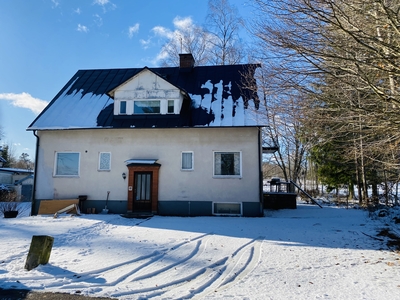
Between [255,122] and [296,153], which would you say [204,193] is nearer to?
[255,122]

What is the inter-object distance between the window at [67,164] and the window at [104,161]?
3.94 ft

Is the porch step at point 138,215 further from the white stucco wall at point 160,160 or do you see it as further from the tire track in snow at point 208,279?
the tire track in snow at point 208,279

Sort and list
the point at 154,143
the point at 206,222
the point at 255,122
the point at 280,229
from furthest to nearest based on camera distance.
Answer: the point at 154,143 < the point at 255,122 < the point at 206,222 < the point at 280,229

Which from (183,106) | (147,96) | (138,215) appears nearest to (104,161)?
(138,215)

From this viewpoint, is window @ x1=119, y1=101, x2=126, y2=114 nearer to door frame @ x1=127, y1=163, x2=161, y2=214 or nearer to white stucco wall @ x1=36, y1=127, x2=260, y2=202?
white stucco wall @ x1=36, y1=127, x2=260, y2=202

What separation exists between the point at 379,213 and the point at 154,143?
987 centimetres

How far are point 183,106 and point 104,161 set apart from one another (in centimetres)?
470

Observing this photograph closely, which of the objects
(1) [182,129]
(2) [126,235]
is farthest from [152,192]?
(2) [126,235]

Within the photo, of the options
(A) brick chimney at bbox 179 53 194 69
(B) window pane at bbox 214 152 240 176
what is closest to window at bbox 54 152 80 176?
(B) window pane at bbox 214 152 240 176

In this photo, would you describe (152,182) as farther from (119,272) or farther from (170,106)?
(119,272)

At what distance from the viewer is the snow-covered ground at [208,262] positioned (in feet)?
14.3

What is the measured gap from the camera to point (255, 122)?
1251cm

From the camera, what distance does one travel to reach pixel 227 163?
A: 1296 cm

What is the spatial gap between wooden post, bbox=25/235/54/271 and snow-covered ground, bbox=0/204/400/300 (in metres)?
0.14
